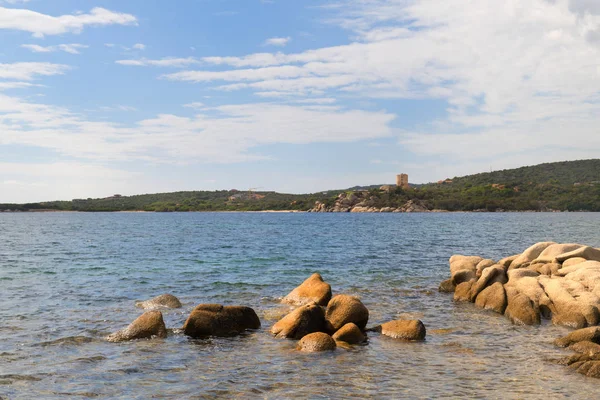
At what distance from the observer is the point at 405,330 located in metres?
15.1

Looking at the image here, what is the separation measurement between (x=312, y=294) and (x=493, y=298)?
7057 mm

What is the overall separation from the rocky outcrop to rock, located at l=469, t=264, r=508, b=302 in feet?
22.5

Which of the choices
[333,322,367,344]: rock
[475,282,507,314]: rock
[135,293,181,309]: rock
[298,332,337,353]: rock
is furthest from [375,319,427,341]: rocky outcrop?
[135,293,181,309]: rock

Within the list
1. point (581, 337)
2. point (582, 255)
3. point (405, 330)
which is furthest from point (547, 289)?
point (405, 330)

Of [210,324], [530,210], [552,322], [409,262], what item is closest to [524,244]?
[409,262]

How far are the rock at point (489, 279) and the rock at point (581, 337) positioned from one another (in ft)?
22.2

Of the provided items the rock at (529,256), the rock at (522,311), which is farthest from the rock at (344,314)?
the rock at (529,256)

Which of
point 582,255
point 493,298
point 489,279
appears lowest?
point 493,298

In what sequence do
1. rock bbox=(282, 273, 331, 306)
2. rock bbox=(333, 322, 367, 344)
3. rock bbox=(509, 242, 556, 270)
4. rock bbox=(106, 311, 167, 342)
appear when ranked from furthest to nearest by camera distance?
rock bbox=(509, 242, 556, 270)
rock bbox=(282, 273, 331, 306)
rock bbox=(106, 311, 167, 342)
rock bbox=(333, 322, 367, 344)

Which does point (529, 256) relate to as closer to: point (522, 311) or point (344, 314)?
point (522, 311)

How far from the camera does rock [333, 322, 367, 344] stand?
14.5m

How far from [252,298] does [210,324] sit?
22.1 ft

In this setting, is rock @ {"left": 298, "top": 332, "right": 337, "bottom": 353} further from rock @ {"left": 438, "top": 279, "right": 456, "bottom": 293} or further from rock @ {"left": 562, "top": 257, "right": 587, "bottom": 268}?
rock @ {"left": 562, "top": 257, "right": 587, "bottom": 268}

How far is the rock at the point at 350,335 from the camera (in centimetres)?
1447
